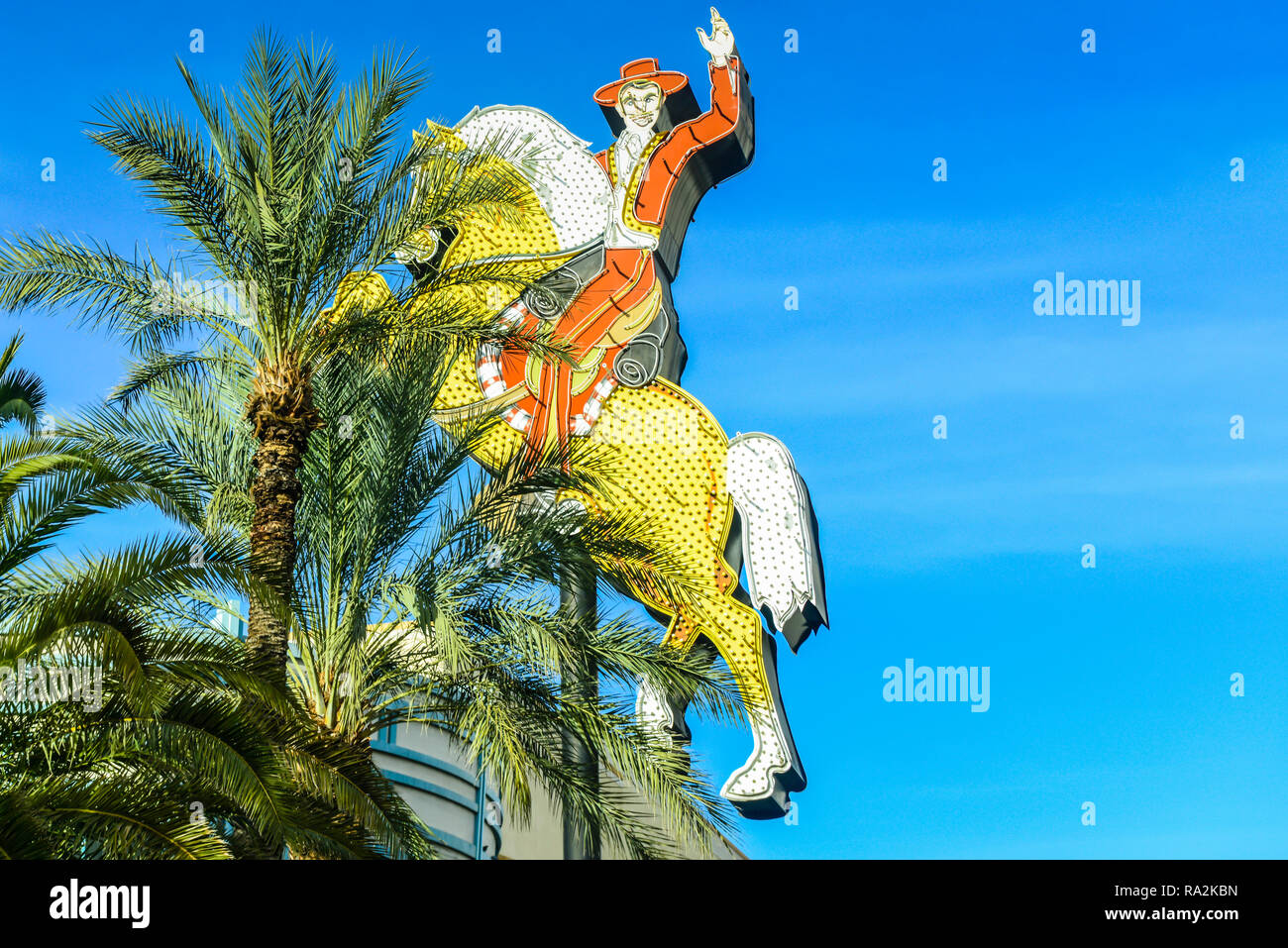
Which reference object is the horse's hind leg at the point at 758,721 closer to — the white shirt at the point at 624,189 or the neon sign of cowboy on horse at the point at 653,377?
the neon sign of cowboy on horse at the point at 653,377

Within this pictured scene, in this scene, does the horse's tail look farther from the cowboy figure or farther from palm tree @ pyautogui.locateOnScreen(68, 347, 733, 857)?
palm tree @ pyautogui.locateOnScreen(68, 347, 733, 857)

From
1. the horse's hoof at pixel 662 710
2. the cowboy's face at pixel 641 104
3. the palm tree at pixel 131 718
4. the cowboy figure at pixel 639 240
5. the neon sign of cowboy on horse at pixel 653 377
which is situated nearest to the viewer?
the palm tree at pixel 131 718

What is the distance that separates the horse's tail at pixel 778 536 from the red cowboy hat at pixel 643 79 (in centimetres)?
478

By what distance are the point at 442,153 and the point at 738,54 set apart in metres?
7.55

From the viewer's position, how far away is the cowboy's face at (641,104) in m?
19.8

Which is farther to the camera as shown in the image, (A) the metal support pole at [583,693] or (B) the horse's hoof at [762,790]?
(B) the horse's hoof at [762,790]

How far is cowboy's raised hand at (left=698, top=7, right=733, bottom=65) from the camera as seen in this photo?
19859 millimetres

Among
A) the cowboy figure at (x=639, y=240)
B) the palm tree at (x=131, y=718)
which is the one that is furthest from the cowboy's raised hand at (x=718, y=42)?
the palm tree at (x=131, y=718)

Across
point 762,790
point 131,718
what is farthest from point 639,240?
point 131,718

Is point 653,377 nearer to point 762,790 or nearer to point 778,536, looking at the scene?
point 778,536
